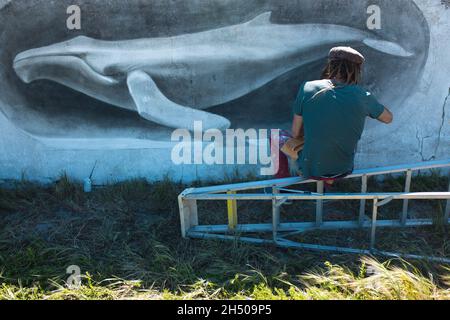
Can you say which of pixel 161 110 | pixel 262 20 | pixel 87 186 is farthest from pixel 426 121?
pixel 87 186

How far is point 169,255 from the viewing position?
9.61ft

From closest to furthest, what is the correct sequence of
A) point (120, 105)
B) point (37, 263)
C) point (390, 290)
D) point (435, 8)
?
point (390, 290), point (37, 263), point (435, 8), point (120, 105)

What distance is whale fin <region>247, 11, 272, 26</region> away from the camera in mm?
3750

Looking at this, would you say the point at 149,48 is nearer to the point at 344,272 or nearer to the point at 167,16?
the point at 167,16

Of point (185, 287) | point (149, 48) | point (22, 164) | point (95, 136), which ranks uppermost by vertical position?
point (149, 48)

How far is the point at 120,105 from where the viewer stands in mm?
3988

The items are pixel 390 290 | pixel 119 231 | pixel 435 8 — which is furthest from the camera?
pixel 435 8

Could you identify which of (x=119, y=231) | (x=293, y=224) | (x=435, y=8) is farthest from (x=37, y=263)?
(x=435, y=8)

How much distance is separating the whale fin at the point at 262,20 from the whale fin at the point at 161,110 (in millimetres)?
947

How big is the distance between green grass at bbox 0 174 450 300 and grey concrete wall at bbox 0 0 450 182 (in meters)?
0.30

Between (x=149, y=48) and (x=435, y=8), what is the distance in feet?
8.82

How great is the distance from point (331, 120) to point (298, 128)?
0.37 meters

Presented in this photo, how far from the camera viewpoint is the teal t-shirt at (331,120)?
281 centimetres

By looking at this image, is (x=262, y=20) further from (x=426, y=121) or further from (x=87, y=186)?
(x=87, y=186)
